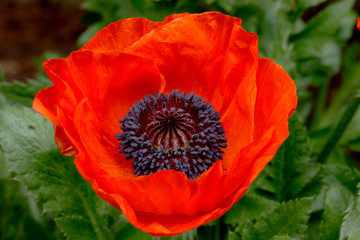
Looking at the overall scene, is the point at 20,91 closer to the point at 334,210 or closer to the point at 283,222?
the point at 283,222

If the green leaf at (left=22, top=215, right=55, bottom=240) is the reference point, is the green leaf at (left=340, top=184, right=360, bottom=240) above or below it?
above

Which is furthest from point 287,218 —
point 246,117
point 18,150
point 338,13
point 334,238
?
→ point 338,13

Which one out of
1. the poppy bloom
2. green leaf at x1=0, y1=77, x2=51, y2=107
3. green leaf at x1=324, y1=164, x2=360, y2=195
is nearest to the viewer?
the poppy bloom

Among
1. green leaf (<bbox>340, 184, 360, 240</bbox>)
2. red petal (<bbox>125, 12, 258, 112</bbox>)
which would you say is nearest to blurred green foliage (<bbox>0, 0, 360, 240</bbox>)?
green leaf (<bbox>340, 184, 360, 240</bbox>)

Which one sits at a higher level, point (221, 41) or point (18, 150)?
point (221, 41)

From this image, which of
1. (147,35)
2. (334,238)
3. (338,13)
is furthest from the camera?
(338,13)

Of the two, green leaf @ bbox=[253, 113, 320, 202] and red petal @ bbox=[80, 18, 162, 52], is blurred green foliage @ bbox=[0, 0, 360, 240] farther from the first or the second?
red petal @ bbox=[80, 18, 162, 52]

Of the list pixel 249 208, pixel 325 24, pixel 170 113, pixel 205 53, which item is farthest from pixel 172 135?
pixel 325 24

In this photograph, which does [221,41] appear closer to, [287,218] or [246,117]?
[246,117]
